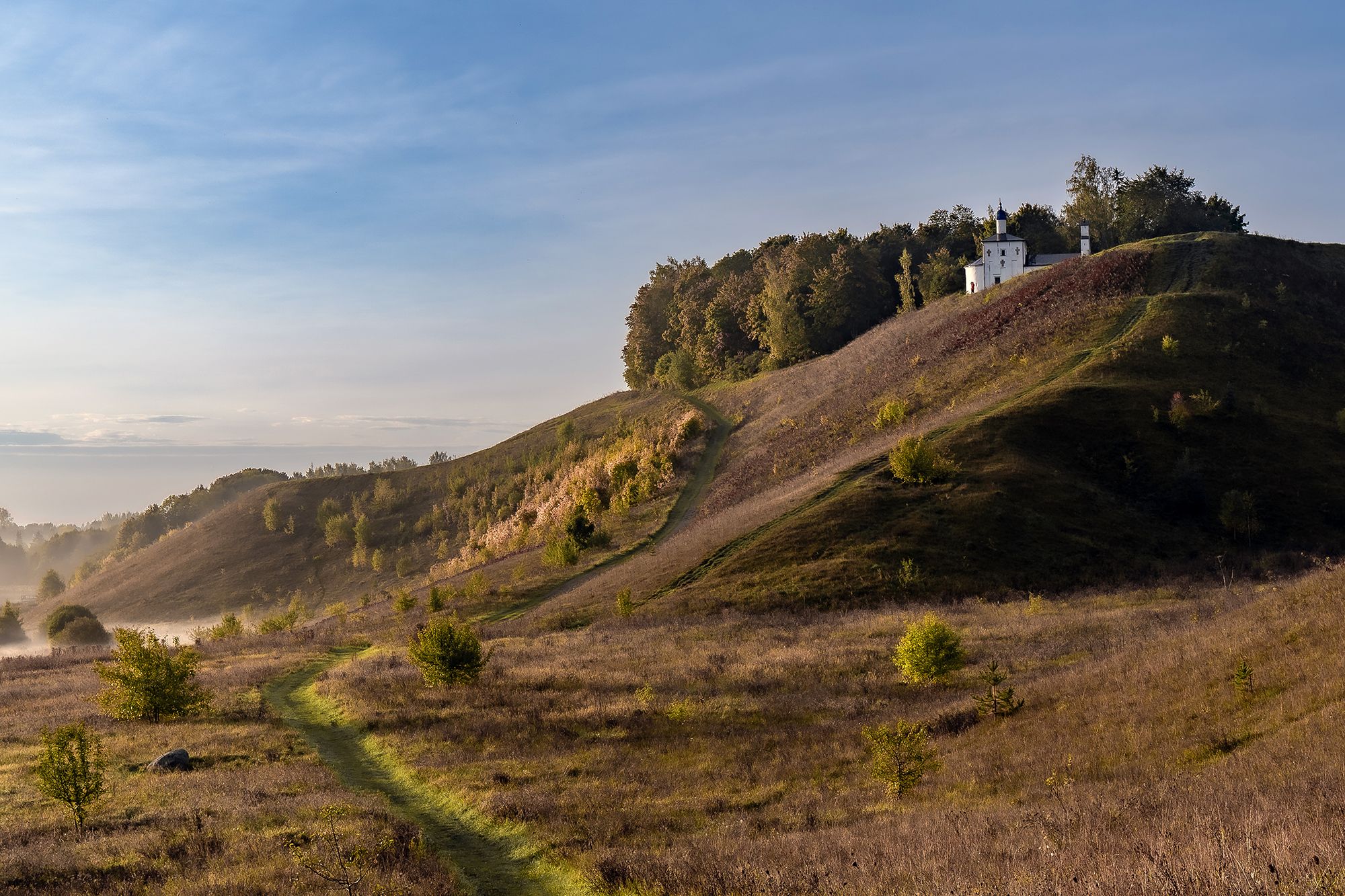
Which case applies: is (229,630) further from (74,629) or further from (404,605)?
(74,629)

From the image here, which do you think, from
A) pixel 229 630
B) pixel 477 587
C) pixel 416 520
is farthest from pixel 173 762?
pixel 416 520

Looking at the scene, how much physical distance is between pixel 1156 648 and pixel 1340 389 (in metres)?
55.8

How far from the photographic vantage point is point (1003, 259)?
10131cm

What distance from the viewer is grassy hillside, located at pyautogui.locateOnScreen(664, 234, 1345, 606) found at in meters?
45.7

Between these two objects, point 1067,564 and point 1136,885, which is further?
point 1067,564

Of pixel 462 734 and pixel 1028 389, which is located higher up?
pixel 1028 389

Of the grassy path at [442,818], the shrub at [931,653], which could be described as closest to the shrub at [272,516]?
the grassy path at [442,818]

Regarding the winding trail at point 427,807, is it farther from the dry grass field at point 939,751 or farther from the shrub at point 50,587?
the shrub at point 50,587

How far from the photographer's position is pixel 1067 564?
45.5 m

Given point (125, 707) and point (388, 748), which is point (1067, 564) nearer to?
point (388, 748)

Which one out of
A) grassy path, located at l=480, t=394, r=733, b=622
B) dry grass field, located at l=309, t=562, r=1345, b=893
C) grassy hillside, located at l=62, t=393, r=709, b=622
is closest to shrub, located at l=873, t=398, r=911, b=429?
grassy path, located at l=480, t=394, r=733, b=622

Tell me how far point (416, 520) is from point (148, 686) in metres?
76.7

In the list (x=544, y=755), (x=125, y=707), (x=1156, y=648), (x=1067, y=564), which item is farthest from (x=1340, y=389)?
(x=125, y=707)

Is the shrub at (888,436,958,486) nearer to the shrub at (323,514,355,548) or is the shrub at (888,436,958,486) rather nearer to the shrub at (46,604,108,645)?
the shrub at (323,514,355,548)
